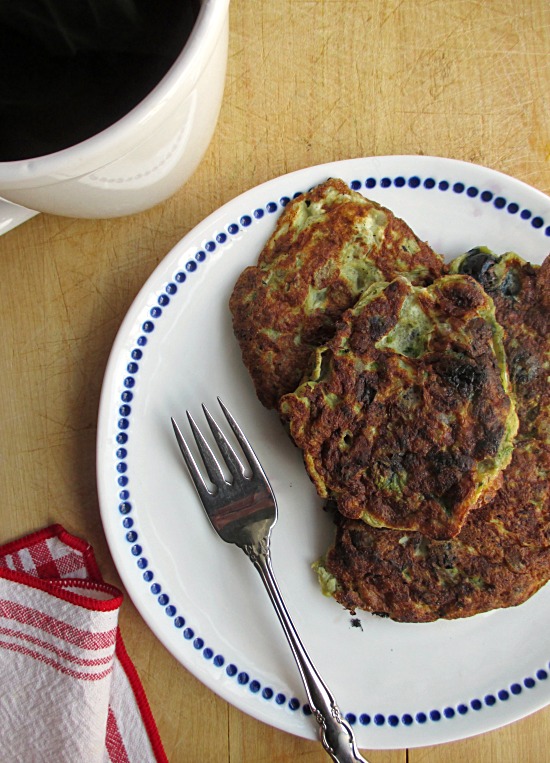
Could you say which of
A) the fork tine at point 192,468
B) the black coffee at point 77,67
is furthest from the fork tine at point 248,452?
the black coffee at point 77,67

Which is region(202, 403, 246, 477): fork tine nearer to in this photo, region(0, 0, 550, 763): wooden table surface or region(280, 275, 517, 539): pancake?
region(280, 275, 517, 539): pancake

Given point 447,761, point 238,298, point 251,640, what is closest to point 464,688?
point 447,761

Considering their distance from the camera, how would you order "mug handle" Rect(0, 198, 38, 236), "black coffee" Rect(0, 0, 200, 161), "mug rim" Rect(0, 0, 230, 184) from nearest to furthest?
"mug rim" Rect(0, 0, 230, 184) < "black coffee" Rect(0, 0, 200, 161) < "mug handle" Rect(0, 198, 38, 236)

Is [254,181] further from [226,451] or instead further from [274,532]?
[274,532]

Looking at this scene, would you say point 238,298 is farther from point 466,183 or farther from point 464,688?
point 464,688

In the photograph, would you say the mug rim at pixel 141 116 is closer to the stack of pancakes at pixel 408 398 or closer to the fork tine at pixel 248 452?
the stack of pancakes at pixel 408 398

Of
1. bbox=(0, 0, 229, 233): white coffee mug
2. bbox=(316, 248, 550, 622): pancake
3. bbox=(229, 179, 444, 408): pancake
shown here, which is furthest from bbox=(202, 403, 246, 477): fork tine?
bbox=(0, 0, 229, 233): white coffee mug

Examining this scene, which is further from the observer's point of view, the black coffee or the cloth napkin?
the cloth napkin
